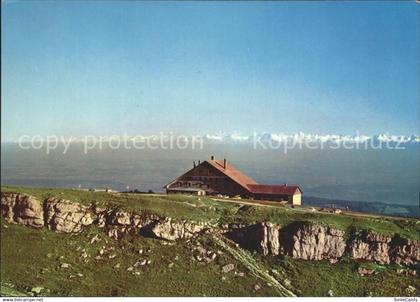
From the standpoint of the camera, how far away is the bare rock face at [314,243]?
543 inches

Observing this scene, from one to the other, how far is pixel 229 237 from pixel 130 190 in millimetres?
4884

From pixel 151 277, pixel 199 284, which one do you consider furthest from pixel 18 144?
pixel 199 284

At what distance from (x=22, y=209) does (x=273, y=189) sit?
855 cm

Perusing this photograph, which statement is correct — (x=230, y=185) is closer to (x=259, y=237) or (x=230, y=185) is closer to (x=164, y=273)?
(x=259, y=237)

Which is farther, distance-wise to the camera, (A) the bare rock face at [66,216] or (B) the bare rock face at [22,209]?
(B) the bare rock face at [22,209]

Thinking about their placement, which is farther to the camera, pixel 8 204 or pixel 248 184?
pixel 8 204

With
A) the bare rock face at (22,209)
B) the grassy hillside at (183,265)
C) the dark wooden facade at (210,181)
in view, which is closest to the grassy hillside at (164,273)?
the grassy hillside at (183,265)

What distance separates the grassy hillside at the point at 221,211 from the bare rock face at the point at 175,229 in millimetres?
268

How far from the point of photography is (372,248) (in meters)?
13.6

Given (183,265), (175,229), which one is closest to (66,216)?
(175,229)

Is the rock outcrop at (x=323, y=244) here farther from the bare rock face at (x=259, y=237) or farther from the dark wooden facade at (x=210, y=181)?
the dark wooden facade at (x=210, y=181)

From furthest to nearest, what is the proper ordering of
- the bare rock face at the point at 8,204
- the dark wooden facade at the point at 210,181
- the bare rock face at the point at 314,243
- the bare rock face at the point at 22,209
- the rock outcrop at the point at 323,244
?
1. the bare rock face at the point at 8,204
2. the bare rock face at the point at 22,209
3. the dark wooden facade at the point at 210,181
4. the bare rock face at the point at 314,243
5. the rock outcrop at the point at 323,244

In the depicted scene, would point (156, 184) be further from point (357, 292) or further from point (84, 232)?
point (357, 292)

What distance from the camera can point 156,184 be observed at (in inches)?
661
